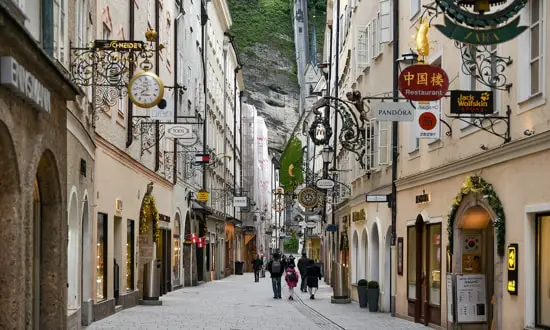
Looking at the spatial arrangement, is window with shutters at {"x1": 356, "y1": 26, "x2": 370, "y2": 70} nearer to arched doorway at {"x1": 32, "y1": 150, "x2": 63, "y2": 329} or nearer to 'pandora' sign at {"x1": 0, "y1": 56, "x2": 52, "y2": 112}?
arched doorway at {"x1": 32, "y1": 150, "x2": 63, "y2": 329}

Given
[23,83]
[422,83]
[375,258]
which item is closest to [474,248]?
[422,83]

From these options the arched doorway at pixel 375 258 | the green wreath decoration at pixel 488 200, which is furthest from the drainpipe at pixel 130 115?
the green wreath decoration at pixel 488 200

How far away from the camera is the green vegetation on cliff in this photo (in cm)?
15225

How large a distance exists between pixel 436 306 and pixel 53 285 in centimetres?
987

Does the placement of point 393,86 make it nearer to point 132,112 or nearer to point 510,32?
point 132,112

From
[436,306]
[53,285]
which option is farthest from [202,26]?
[53,285]

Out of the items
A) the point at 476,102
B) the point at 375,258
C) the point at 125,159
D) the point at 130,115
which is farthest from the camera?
the point at 375,258

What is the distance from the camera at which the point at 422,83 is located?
1518 cm

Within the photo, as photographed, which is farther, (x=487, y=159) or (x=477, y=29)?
(x=487, y=159)

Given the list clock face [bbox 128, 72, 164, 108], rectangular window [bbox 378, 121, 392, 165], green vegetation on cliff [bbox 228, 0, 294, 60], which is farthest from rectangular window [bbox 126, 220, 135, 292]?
green vegetation on cliff [bbox 228, 0, 294, 60]

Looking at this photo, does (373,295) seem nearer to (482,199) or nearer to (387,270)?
(387,270)

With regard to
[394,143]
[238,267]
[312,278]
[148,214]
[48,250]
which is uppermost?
[394,143]

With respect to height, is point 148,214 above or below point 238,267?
above

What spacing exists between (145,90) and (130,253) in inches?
356
